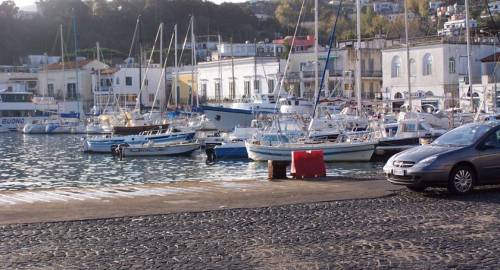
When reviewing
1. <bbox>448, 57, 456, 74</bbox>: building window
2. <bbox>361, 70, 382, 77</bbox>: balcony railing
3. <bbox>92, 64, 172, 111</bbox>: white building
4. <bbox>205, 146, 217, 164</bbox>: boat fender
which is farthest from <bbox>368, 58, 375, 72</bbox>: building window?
<bbox>205, 146, 217, 164</bbox>: boat fender

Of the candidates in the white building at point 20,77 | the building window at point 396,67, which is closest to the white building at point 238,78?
the building window at point 396,67

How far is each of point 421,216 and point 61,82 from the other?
109809 mm

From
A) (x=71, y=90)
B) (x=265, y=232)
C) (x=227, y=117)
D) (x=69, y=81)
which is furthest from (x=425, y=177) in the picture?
(x=71, y=90)

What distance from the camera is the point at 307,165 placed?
70.8ft

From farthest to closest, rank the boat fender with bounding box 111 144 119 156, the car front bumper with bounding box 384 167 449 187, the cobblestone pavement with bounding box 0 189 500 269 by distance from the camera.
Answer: the boat fender with bounding box 111 144 119 156, the car front bumper with bounding box 384 167 449 187, the cobblestone pavement with bounding box 0 189 500 269

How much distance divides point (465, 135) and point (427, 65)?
58.2 m

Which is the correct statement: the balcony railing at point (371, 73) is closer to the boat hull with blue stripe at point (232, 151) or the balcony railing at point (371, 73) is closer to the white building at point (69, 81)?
the boat hull with blue stripe at point (232, 151)

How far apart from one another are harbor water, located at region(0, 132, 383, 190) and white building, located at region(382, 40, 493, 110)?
2807cm

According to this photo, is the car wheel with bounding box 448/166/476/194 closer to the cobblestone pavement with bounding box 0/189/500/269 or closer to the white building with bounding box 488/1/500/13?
the cobblestone pavement with bounding box 0/189/500/269

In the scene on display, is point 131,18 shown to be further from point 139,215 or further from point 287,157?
point 139,215

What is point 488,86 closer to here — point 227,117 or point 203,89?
point 227,117

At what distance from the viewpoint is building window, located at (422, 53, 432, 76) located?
7381 centimetres

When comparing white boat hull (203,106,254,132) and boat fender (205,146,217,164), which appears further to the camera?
white boat hull (203,106,254,132)

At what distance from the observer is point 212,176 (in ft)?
126
